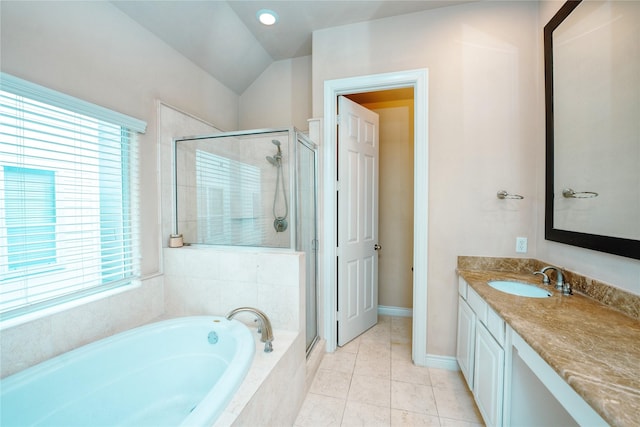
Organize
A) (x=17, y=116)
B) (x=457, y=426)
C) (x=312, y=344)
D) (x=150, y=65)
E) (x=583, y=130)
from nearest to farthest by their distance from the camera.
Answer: (x=17, y=116) < (x=583, y=130) < (x=457, y=426) < (x=150, y=65) < (x=312, y=344)

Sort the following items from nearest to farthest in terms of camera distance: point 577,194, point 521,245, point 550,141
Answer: point 577,194
point 550,141
point 521,245

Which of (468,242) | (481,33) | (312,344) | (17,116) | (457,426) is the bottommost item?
(457,426)

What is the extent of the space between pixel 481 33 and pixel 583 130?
1.05 metres

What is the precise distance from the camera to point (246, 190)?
190cm

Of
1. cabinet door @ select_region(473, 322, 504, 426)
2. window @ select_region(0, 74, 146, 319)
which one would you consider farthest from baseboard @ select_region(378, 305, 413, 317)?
window @ select_region(0, 74, 146, 319)

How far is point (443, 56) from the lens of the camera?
1.91m

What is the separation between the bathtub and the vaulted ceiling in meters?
1.98

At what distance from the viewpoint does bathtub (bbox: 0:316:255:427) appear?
103 centimetres

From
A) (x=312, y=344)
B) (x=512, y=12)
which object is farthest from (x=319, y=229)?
(x=512, y=12)

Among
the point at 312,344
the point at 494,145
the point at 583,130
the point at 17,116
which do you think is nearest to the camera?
the point at 17,116

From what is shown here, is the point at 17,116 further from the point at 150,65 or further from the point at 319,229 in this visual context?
the point at 319,229

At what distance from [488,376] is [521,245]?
99cm

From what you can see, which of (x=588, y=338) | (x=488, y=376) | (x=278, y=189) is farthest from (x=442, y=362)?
(x=278, y=189)

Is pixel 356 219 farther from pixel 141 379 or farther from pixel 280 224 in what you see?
pixel 141 379
